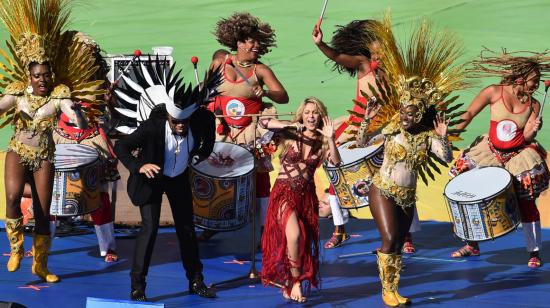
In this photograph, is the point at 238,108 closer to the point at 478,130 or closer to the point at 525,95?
the point at 525,95

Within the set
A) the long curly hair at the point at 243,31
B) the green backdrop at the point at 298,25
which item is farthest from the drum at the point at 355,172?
the green backdrop at the point at 298,25

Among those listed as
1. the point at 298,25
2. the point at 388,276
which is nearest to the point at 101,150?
the point at 388,276

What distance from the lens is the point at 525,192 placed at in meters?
8.60

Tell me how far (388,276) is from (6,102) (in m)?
2.71

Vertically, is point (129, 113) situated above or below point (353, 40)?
below

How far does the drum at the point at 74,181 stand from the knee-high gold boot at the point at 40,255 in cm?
53

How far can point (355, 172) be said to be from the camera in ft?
27.9

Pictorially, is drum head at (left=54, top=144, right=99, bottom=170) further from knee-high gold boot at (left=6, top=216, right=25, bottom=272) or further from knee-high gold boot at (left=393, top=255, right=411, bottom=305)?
knee-high gold boot at (left=393, top=255, right=411, bottom=305)

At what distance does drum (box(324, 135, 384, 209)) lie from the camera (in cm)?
841

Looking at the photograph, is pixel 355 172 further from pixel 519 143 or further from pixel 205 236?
pixel 205 236

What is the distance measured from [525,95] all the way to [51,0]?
3.44m

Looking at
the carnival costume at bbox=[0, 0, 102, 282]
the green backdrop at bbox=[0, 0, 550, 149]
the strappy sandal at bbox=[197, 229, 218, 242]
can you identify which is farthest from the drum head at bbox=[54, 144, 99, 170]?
the green backdrop at bbox=[0, 0, 550, 149]

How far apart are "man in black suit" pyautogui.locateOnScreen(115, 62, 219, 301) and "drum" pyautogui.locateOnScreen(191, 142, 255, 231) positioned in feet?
2.00

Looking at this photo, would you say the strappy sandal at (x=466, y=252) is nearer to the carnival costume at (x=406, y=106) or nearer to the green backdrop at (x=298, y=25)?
the carnival costume at (x=406, y=106)
